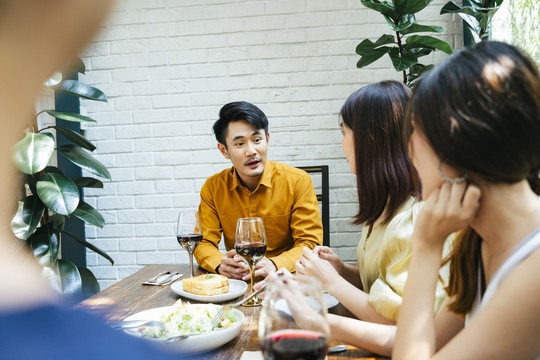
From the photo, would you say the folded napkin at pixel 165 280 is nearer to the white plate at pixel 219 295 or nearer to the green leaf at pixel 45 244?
the white plate at pixel 219 295

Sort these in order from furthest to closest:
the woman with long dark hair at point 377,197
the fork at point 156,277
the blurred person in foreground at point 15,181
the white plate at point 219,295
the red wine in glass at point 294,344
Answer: the fork at point 156,277 → the white plate at point 219,295 → the woman with long dark hair at point 377,197 → the red wine in glass at point 294,344 → the blurred person in foreground at point 15,181

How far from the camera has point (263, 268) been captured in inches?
69.4

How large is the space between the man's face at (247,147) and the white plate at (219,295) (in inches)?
35.8

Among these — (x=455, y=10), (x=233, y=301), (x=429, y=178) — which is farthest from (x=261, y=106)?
(x=429, y=178)

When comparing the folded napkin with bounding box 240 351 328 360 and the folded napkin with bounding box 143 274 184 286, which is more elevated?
the folded napkin with bounding box 240 351 328 360

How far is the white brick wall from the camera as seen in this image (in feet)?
9.89

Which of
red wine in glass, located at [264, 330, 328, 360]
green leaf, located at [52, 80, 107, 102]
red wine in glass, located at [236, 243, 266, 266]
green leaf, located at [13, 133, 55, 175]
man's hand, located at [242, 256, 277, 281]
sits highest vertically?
green leaf, located at [52, 80, 107, 102]

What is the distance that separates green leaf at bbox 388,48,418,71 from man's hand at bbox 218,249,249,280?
1346 mm

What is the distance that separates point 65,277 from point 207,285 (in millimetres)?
1401

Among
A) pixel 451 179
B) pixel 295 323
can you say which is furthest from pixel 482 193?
pixel 295 323

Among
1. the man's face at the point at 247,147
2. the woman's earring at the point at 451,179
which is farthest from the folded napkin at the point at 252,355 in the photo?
the man's face at the point at 247,147

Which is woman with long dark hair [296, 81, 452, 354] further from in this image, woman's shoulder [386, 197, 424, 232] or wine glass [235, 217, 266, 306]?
wine glass [235, 217, 266, 306]

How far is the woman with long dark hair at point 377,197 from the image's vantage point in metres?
1.26

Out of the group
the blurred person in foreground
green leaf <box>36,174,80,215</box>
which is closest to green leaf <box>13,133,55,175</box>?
green leaf <box>36,174,80,215</box>
